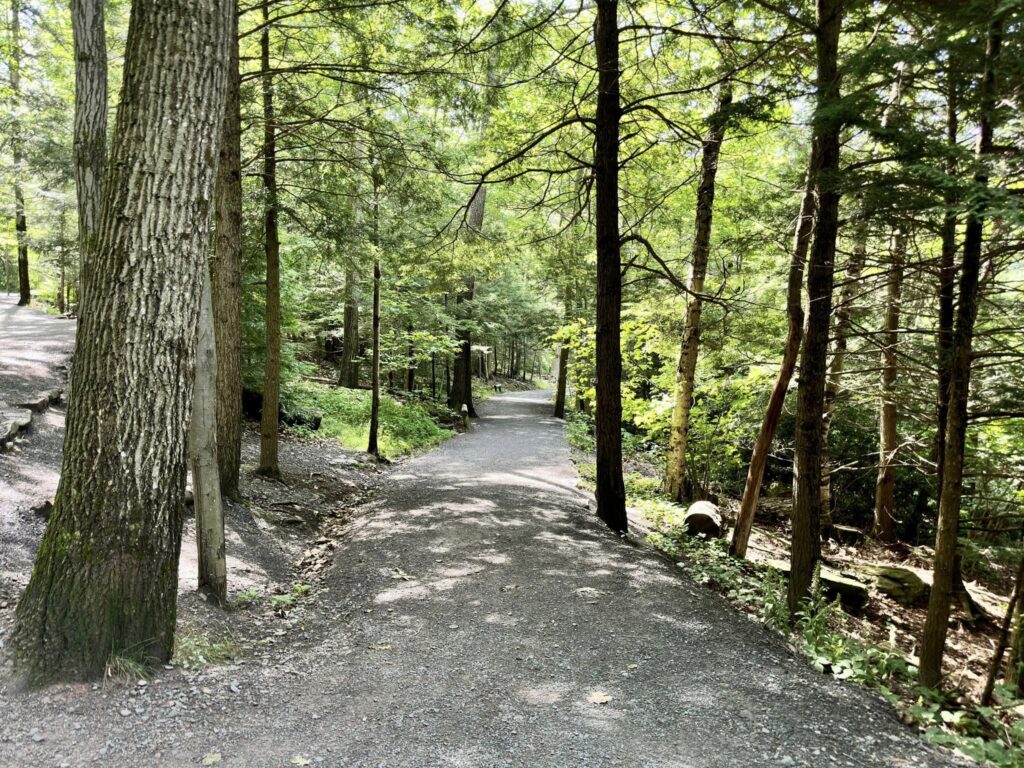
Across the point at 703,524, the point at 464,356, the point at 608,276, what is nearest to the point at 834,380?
the point at 703,524

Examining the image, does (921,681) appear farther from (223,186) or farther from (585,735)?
(223,186)

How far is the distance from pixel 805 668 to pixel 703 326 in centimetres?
624

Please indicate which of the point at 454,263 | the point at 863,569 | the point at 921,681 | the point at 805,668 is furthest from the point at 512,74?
the point at 863,569

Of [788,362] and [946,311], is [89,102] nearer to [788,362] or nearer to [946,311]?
[788,362]

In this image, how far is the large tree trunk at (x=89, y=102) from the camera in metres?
5.49

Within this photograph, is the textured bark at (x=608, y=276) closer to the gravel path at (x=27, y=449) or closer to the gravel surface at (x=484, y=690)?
the gravel surface at (x=484, y=690)

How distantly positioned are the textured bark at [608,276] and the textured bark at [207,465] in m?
5.27

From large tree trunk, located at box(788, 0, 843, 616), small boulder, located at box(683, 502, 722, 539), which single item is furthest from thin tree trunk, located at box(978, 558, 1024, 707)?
small boulder, located at box(683, 502, 722, 539)

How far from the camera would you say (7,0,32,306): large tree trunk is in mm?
9383

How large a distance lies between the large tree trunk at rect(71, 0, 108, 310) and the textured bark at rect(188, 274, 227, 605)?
226cm

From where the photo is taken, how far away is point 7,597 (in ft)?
13.3

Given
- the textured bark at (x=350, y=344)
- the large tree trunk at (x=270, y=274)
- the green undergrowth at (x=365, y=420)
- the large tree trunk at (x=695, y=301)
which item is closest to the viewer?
the large tree trunk at (x=270, y=274)

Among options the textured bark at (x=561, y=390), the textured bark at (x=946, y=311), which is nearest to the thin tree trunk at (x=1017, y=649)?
the textured bark at (x=946, y=311)

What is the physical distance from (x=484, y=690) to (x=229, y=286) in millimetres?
5806
